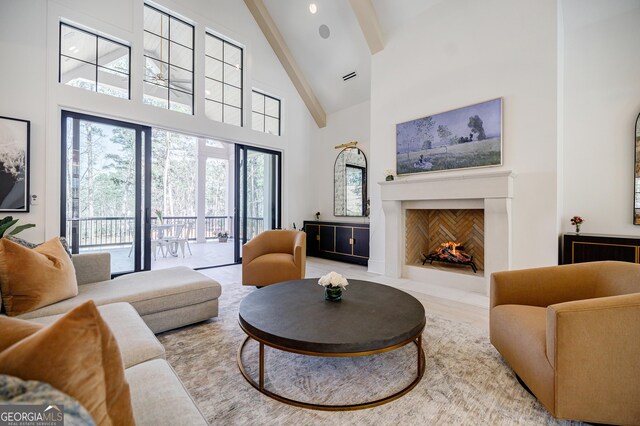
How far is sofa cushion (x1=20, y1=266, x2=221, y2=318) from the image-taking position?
204cm

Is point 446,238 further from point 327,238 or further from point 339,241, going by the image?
point 327,238

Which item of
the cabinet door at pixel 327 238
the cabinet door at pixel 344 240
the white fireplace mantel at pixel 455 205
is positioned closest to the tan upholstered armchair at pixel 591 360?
the white fireplace mantel at pixel 455 205

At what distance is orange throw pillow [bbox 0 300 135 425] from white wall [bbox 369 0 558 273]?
405cm

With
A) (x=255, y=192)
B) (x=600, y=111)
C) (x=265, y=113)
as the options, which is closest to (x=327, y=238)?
(x=255, y=192)

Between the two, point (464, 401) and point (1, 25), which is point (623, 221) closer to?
point (464, 401)

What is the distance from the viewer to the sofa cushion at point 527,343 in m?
1.43

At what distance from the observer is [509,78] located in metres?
3.52

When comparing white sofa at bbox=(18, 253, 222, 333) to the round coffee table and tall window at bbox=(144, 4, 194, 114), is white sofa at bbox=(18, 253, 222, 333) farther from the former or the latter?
tall window at bbox=(144, 4, 194, 114)

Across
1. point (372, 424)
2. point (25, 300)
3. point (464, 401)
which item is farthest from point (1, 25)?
point (464, 401)

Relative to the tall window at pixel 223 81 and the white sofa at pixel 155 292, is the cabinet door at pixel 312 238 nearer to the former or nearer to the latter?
the tall window at pixel 223 81

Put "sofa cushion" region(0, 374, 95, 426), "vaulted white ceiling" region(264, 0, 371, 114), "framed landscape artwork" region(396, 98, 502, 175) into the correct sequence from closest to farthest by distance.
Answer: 1. "sofa cushion" region(0, 374, 95, 426)
2. "framed landscape artwork" region(396, 98, 502, 175)
3. "vaulted white ceiling" region(264, 0, 371, 114)

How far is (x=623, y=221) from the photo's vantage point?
334 centimetres

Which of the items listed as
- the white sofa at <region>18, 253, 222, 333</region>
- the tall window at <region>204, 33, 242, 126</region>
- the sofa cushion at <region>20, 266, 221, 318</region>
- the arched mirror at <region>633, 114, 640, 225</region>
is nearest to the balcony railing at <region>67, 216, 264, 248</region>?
the white sofa at <region>18, 253, 222, 333</region>

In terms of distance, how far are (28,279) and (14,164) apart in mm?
2450
